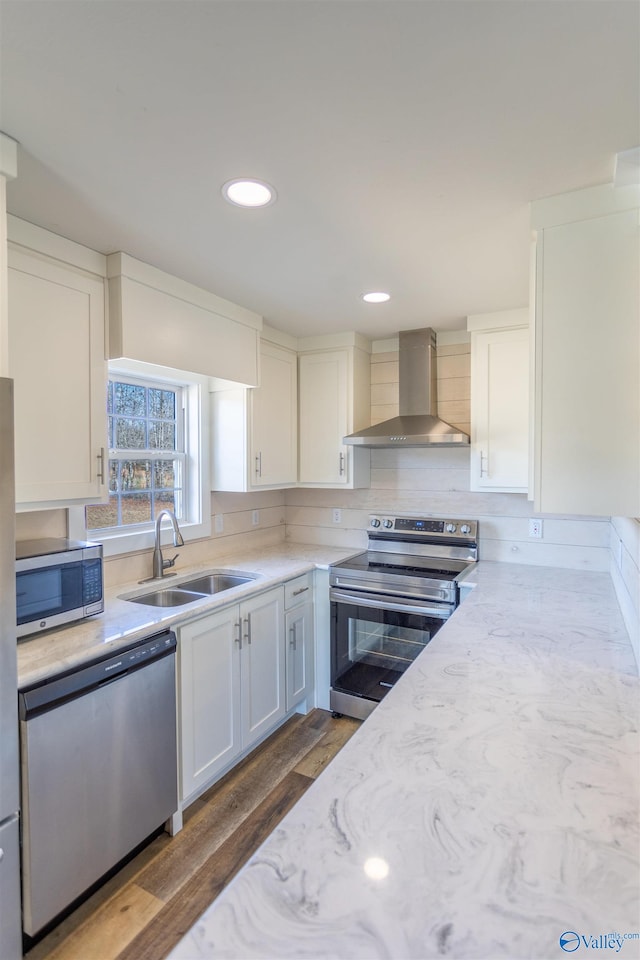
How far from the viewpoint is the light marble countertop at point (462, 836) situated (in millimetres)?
625

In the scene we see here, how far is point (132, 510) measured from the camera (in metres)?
2.48

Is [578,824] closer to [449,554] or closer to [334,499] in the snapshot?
[449,554]

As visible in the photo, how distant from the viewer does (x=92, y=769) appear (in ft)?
5.07

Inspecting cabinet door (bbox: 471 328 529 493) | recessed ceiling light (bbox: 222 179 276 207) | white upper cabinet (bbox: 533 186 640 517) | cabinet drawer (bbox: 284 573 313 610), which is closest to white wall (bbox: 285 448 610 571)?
cabinet door (bbox: 471 328 529 493)

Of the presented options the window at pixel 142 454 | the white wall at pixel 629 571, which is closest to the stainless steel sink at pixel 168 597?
the window at pixel 142 454

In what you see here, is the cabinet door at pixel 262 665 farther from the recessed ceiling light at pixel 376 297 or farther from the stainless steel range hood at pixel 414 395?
the recessed ceiling light at pixel 376 297

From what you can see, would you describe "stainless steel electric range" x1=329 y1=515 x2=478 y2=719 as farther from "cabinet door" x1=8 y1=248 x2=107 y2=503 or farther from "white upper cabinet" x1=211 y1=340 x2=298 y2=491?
"cabinet door" x1=8 y1=248 x2=107 y2=503

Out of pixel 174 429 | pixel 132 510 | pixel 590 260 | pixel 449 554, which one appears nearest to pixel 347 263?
pixel 590 260

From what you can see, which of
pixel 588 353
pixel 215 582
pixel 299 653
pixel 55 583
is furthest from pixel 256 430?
pixel 588 353

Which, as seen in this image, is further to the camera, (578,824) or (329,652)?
(329,652)

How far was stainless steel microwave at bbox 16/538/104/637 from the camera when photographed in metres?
1.55

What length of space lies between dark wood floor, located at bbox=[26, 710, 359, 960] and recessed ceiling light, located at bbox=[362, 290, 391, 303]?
2.35m

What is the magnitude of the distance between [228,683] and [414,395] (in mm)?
1997

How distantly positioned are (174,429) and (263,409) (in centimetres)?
54
